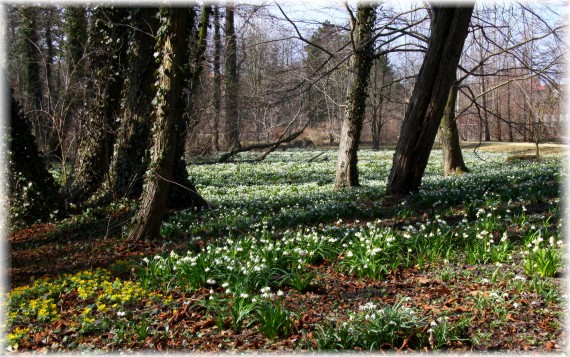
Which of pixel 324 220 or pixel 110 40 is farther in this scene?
pixel 110 40

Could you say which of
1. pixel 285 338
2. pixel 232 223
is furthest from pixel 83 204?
pixel 285 338

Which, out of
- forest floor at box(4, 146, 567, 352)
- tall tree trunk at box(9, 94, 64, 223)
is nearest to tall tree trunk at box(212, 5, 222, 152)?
tall tree trunk at box(9, 94, 64, 223)

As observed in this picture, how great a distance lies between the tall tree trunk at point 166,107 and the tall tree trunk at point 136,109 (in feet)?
9.82

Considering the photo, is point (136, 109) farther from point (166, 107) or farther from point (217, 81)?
point (217, 81)

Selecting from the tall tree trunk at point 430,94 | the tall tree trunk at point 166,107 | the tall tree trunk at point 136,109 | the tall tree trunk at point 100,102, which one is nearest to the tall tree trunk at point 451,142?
the tall tree trunk at point 430,94

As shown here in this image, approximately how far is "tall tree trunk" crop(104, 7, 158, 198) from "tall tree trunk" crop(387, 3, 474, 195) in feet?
17.3

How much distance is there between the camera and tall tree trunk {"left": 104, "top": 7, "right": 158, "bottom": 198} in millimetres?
10008

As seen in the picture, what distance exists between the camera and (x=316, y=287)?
A: 191 inches

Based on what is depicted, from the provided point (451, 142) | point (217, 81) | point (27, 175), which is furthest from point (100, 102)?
point (451, 142)

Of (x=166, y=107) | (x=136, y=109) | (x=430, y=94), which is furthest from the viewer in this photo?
(x=136, y=109)

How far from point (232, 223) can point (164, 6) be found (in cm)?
356

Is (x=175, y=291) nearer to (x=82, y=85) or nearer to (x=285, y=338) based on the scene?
(x=285, y=338)

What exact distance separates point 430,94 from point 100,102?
23.4 ft

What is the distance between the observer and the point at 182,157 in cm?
1019
